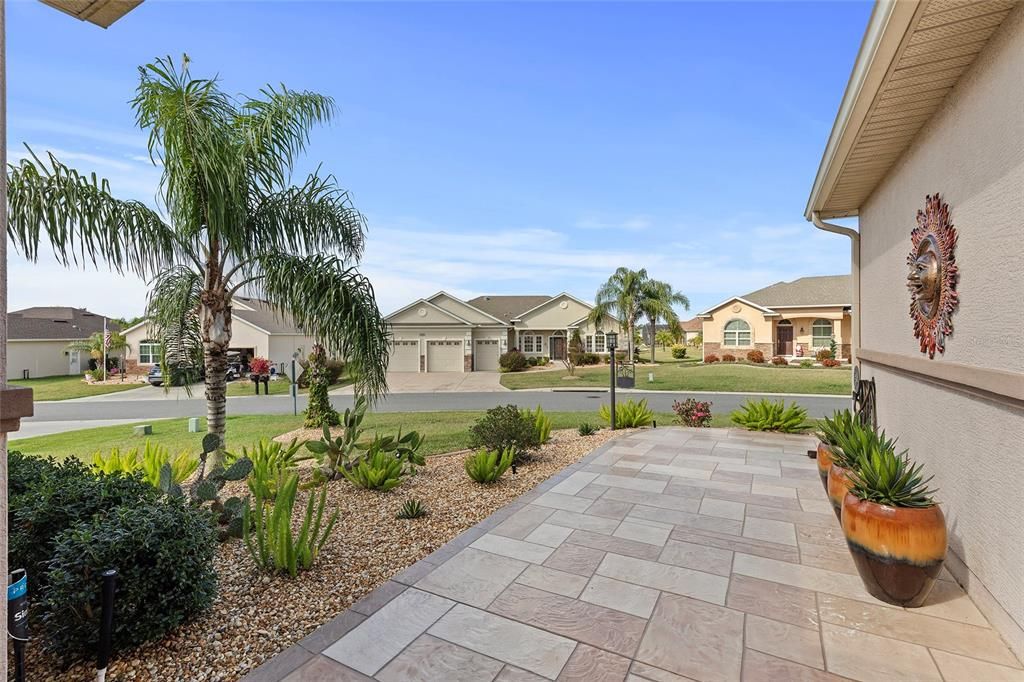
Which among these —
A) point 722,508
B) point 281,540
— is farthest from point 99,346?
point 722,508

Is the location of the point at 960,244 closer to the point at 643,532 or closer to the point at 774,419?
the point at 643,532

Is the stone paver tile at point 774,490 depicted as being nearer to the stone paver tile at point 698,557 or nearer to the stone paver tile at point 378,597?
the stone paver tile at point 698,557

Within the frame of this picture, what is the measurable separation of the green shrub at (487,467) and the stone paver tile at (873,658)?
3.60m

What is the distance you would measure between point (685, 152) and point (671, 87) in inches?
133

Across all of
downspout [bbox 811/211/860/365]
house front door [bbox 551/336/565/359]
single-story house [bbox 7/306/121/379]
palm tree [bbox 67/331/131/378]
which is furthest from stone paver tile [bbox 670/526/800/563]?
single-story house [bbox 7/306/121/379]

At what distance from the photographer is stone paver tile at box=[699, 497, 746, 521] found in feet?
15.0

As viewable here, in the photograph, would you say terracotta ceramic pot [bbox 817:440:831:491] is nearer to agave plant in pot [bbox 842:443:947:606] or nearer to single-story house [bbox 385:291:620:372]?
agave plant in pot [bbox 842:443:947:606]

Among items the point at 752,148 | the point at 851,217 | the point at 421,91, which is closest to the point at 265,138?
the point at 421,91

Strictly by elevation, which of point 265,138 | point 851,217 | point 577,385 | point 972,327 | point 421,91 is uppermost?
point 421,91

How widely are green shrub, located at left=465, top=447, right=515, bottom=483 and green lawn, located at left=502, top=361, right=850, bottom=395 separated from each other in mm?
14362

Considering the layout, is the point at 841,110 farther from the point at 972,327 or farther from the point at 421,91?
the point at 421,91

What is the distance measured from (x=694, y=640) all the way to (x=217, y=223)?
20.0ft

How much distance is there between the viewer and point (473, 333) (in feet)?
98.5

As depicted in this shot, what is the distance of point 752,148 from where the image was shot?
10062mm
